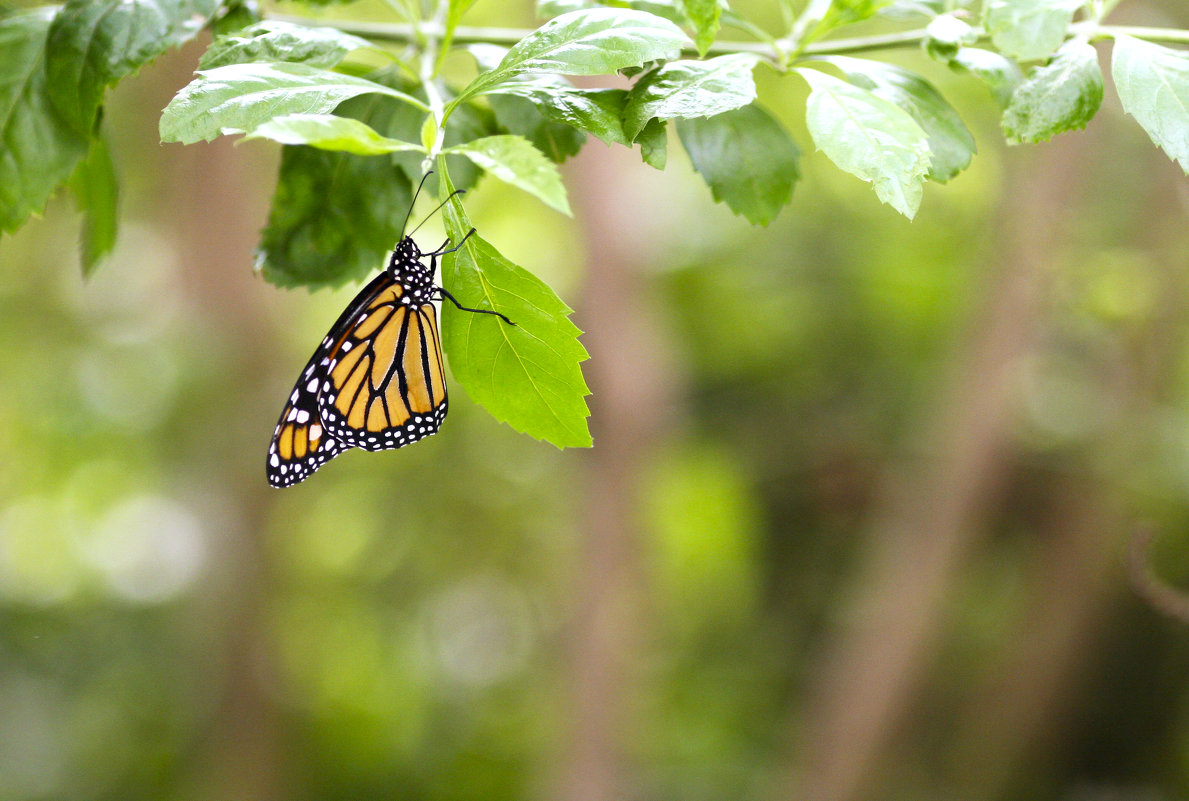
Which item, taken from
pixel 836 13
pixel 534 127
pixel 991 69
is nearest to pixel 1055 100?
pixel 991 69

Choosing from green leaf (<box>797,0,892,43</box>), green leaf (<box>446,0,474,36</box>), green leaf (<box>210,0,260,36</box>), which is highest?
green leaf (<box>210,0,260,36</box>)

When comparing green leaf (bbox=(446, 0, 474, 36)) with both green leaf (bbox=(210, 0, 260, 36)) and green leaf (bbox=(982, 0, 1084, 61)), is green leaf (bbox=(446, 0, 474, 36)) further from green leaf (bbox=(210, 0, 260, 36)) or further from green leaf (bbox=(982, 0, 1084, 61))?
green leaf (bbox=(982, 0, 1084, 61))

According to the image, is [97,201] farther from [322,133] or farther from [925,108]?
[925,108]

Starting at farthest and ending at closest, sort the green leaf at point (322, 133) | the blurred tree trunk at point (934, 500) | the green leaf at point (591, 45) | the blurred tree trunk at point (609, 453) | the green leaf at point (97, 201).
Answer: the blurred tree trunk at point (609, 453)
the blurred tree trunk at point (934, 500)
the green leaf at point (97, 201)
the green leaf at point (591, 45)
the green leaf at point (322, 133)

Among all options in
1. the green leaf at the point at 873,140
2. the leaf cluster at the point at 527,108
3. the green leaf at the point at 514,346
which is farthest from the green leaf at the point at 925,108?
the green leaf at the point at 514,346

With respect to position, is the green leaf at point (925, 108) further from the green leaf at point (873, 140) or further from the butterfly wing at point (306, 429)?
the butterfly wing at point (306, 429)

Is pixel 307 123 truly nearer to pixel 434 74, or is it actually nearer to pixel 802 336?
pixel 434 74

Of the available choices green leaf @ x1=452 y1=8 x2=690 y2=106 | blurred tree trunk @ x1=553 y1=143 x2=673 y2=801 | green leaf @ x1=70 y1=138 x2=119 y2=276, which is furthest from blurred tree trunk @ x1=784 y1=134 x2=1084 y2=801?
green leaf @ x1=70 y1=138 x2=119 y2=276
